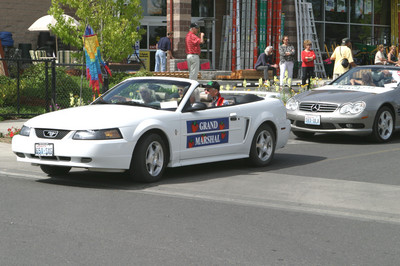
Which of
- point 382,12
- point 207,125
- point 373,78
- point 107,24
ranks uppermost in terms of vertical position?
point 382,12

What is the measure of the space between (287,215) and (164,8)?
2165 cm

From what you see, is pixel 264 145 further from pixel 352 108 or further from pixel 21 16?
pixel 21 16

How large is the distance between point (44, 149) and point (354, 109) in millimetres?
6906

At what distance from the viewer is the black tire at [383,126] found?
14.0 metres

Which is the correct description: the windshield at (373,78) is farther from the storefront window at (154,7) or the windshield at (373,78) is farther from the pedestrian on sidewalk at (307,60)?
the storefront window at (154,7)

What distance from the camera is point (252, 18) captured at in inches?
1131

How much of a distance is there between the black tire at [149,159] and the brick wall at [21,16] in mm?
17535

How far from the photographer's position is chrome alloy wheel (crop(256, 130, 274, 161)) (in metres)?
10.9

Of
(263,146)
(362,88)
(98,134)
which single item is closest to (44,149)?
(98,134)

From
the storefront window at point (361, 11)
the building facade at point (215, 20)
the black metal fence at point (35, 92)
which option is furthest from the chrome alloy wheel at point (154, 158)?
the storefront window at point (361, 11)

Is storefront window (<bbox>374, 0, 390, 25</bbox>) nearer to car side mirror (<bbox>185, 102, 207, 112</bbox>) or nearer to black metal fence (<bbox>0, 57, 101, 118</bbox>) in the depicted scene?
black metal fence (<bbox>0, 57, 101, 118</bbox>)

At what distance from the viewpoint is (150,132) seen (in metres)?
9.11

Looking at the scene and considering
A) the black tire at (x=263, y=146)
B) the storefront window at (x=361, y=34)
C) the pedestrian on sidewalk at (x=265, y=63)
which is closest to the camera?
the black tire at (x=263, y=146)

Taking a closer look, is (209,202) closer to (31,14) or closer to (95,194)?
(95,194)
